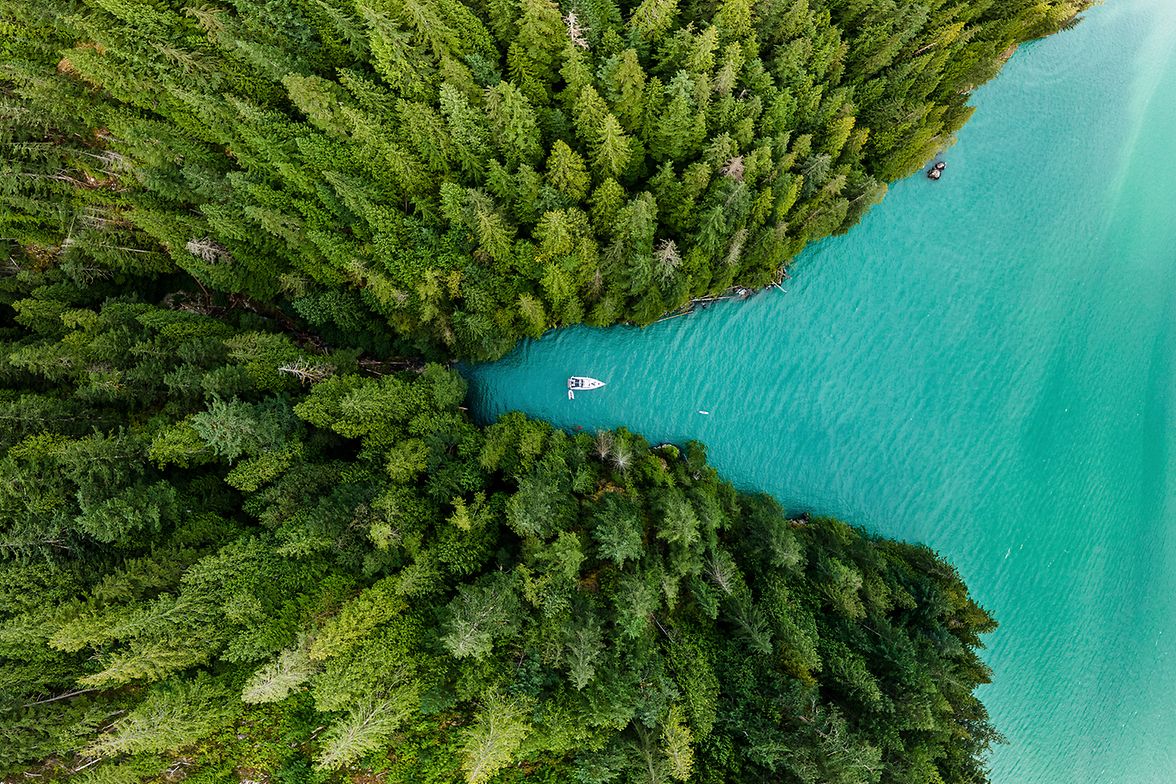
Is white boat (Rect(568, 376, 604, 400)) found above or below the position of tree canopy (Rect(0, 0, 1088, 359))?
below

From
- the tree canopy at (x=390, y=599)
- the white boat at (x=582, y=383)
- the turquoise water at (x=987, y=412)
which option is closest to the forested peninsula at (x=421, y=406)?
the tree canopy at (x=390, y=599)

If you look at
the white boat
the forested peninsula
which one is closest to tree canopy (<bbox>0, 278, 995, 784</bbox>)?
the forested peninsula

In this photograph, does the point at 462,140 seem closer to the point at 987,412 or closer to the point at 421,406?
the point at 421,406

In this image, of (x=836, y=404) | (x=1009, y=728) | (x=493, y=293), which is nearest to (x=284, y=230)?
(x=493, y=293)

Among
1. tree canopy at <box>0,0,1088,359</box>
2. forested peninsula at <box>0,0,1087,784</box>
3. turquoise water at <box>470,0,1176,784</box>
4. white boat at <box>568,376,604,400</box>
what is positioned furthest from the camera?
turquoise water at <box>470,0,1176,784</box>

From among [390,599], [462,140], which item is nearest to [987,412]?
[462,140]

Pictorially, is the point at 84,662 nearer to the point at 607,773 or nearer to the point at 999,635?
the point at 607,773

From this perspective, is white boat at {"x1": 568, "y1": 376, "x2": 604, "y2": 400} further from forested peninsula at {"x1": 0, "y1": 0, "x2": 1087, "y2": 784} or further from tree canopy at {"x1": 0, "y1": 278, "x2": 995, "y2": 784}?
tree canopy at {"x1": 0, "y1": 278, "x2": 995, "y2": 784}
